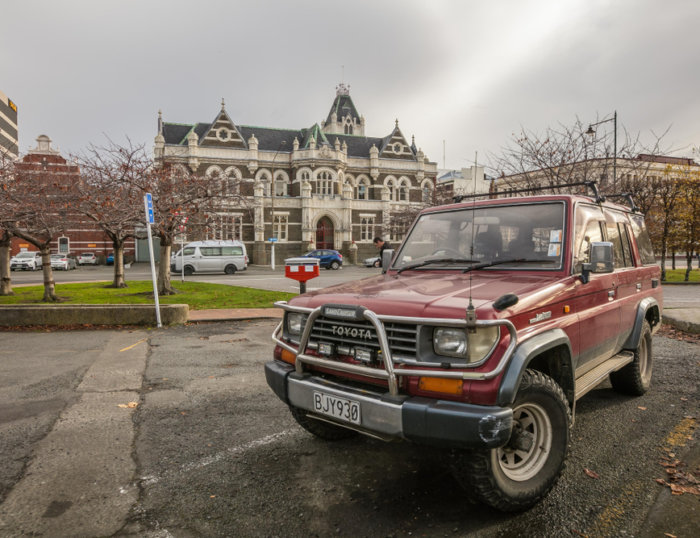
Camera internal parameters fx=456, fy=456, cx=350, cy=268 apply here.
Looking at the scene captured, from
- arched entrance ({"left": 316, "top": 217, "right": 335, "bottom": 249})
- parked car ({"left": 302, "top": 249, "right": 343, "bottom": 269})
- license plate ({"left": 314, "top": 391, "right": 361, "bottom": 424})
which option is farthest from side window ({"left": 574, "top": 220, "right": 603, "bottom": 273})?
arched entrance ({"left": 316, "top": 217, "right": 335, "bottom": 249})

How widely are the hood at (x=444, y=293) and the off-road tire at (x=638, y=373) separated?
91.9 inches

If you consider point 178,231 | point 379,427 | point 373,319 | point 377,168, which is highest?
point 377,168

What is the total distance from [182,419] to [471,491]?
10.0 feet

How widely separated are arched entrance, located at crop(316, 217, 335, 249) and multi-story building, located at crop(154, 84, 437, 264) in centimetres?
12

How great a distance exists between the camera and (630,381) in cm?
512

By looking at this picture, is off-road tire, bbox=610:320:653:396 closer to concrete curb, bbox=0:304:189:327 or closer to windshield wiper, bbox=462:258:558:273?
windshield wiper, bbox=462:258:558:273

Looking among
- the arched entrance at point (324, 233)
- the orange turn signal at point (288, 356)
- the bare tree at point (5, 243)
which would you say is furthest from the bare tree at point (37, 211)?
the arched entrance at point (324, 233)

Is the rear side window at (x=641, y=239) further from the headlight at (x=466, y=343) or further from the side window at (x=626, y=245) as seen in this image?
the headlight at (x=466, y=343)

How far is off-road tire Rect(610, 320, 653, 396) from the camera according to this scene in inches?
200

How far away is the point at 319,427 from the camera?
3916 mm

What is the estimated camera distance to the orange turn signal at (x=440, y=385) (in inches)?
107

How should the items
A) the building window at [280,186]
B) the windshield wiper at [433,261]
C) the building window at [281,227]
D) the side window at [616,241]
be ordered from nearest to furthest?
the windshield wiper at [433,261], the side window at [616,241], the building window at [281,227], the building window at [280,186]

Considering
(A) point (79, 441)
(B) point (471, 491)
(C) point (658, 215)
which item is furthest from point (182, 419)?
(C) point (658, 215)

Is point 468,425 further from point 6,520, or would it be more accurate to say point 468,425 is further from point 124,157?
point 124,157
